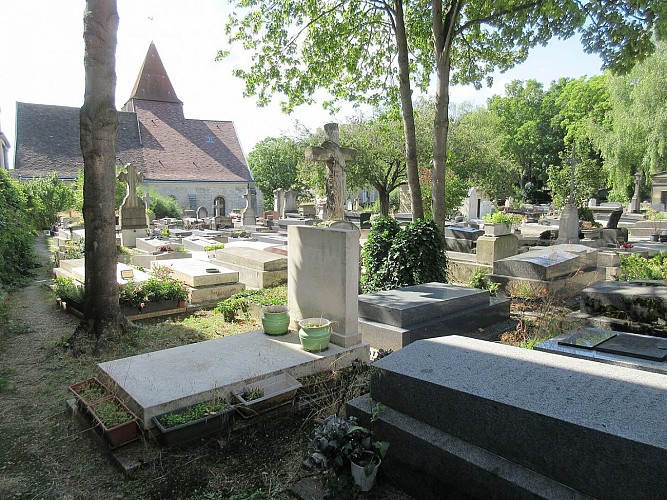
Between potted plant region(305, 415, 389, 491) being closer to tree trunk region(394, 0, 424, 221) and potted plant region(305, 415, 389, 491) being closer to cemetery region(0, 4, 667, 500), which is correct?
cemetery region(0, 4, 667, 500)

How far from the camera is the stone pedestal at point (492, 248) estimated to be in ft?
35.9

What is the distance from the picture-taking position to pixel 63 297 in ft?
27.9

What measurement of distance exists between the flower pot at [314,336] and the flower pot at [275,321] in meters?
0.53

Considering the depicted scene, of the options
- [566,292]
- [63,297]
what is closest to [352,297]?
[566,292]

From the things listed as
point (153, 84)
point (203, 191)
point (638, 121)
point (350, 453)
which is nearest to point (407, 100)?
point (350, 453)

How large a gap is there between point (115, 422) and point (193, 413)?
61 centimetres

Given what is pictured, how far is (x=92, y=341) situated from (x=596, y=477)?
19.4 feet

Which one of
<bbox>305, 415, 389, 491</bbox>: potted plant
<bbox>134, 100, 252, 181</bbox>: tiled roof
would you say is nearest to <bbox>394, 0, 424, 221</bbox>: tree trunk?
<bbox>305, 415, 389, 491</bbox>: potted plant

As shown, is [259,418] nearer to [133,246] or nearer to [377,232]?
[377,232]

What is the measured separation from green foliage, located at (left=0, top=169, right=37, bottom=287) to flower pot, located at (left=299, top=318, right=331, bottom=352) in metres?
7.51

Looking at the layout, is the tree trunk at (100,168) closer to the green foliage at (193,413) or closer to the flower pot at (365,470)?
the green foliage at (193,413)

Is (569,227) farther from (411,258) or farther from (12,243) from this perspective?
(12,243)

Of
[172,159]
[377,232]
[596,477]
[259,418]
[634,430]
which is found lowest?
[259,418]

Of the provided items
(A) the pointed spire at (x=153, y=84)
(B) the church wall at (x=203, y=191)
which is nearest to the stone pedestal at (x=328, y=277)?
(B) the church wall at (x=203, y=191)
